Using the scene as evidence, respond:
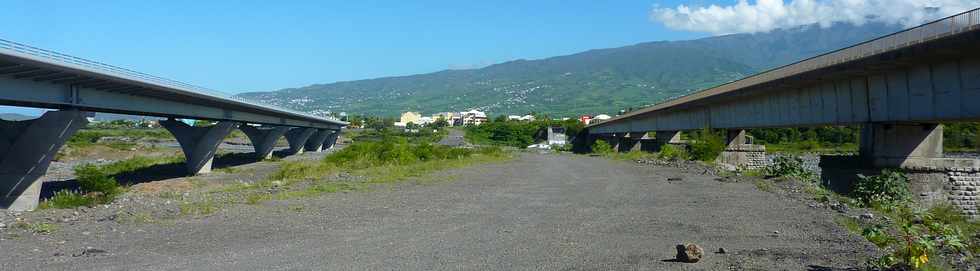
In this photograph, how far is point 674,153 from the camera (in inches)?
1973

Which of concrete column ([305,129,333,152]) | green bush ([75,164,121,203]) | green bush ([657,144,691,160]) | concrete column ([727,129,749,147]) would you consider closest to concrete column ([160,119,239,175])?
green bush ([75,164,121,203])

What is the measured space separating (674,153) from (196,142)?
3093 cm

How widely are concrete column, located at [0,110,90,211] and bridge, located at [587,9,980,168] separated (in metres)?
27.1

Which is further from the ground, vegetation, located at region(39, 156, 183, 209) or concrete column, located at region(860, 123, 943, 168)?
concrete column, located at region(860, 123, 943, 168)

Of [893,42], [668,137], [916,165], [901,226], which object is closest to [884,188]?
[916,165]

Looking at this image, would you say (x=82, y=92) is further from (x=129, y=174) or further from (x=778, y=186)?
(x=778, y=186)

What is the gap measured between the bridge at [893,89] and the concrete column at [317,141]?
76607mm

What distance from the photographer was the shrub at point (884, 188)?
20.0 metres

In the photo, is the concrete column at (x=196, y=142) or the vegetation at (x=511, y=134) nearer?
the concrete column at (x=196, y=142)

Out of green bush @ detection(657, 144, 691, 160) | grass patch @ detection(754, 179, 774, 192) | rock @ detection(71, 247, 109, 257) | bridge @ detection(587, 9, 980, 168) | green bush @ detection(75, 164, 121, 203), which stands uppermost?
bridge @ detection(587, 9, 980, 168)

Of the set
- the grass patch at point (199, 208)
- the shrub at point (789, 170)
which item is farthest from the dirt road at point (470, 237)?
the shrub at point (789, 170)

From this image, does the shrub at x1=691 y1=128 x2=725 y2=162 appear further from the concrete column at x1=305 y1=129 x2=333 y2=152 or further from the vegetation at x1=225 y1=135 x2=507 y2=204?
the concrete column at x1=305 y1=129 x2=333 y2=152

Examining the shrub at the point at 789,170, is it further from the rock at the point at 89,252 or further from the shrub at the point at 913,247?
the rock at the point at 89,252

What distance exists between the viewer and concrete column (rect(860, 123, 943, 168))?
898 inches
